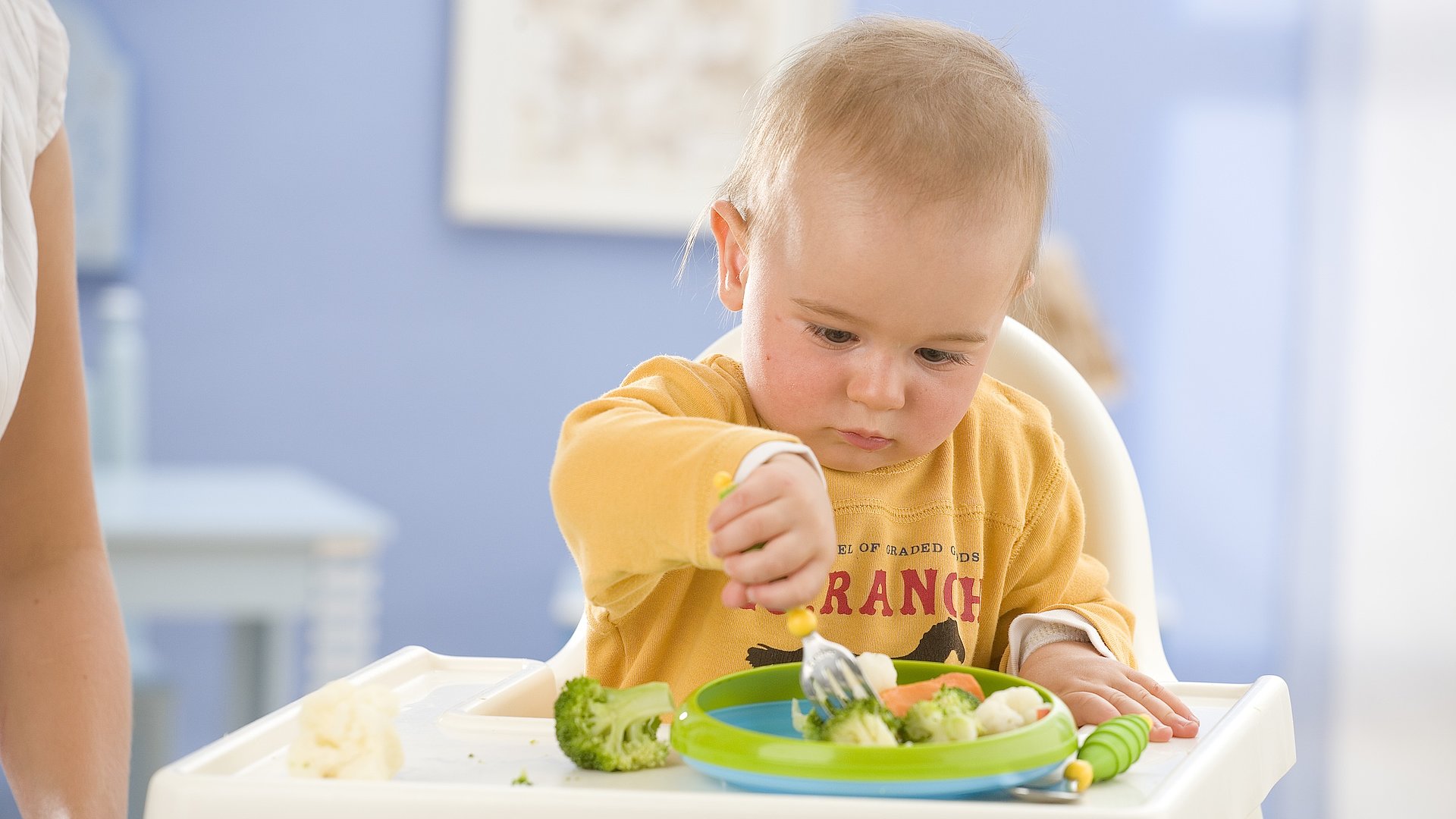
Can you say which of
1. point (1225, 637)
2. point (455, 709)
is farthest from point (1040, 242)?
point (1225, 637)

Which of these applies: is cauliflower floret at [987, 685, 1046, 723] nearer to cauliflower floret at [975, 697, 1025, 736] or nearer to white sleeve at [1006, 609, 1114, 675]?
cauliflower floret at [975, 697, 1025, 736]

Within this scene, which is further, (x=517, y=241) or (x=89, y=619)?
(x=517, y=241)

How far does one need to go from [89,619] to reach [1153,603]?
70 centimetres

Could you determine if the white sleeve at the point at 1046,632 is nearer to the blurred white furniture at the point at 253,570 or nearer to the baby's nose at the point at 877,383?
the baby's nose at the point at 877,383

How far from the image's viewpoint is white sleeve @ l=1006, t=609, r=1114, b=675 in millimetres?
784

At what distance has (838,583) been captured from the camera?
82 cm

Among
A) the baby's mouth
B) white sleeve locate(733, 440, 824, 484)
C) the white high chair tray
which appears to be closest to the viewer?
the white high chair tray

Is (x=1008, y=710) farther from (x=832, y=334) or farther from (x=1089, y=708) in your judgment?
(x=832, y=334)

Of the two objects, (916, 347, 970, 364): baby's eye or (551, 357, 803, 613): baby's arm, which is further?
(916, 347, 970, 364): baby's eye

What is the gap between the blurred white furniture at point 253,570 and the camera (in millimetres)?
1929

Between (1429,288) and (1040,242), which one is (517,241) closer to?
(1429,288)

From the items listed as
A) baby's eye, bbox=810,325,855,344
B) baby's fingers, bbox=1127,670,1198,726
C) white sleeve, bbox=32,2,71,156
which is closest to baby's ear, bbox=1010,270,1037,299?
baby's eye, bbox=810,325,855,344

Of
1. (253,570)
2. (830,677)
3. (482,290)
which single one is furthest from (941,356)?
(482,290)

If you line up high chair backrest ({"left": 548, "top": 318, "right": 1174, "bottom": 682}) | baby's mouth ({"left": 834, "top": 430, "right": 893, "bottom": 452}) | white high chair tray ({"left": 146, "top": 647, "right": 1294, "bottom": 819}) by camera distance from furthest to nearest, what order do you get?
high chair backrest ({"left": 548, "top": 318, "right": 1174, "bottom": 682})
baby's mouth ({"left": 834, "top": 430, "right": 893, "bottom": 452})
white high chair tray ({"left": 146, "top": 647, "right": 1294, "bottom": 819})
